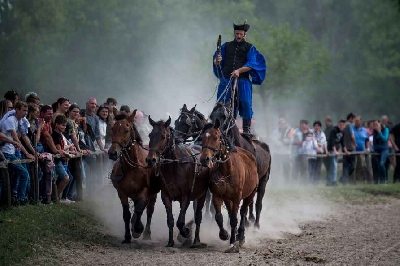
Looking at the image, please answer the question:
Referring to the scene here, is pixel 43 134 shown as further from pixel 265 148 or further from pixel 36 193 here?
pixel 265 148

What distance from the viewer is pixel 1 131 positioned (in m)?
14.7

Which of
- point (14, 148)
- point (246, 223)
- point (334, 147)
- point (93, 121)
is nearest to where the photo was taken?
point (14, 148)

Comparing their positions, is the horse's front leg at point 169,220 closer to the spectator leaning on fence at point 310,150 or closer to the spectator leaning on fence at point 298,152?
the spectator leaning on fence at point 298,152

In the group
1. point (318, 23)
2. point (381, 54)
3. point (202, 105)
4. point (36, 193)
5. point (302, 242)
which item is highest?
point (318, 23)

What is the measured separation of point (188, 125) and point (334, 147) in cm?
1192

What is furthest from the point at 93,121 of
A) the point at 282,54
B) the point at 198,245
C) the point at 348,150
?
the point at 282,54

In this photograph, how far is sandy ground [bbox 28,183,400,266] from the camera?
41.0 feet

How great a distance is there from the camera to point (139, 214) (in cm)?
1388

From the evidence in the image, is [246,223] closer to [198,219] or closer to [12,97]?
[198,219]

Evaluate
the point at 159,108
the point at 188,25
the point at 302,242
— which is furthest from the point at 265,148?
the point at 188,25

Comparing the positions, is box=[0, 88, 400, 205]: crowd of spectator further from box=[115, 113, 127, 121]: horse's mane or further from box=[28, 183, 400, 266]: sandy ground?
box=[28, 183, 400, 266]: sandy ground

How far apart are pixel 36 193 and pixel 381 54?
4372 cm

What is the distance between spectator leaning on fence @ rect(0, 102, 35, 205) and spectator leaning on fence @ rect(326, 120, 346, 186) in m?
13.4

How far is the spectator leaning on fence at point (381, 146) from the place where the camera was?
1084 inches
